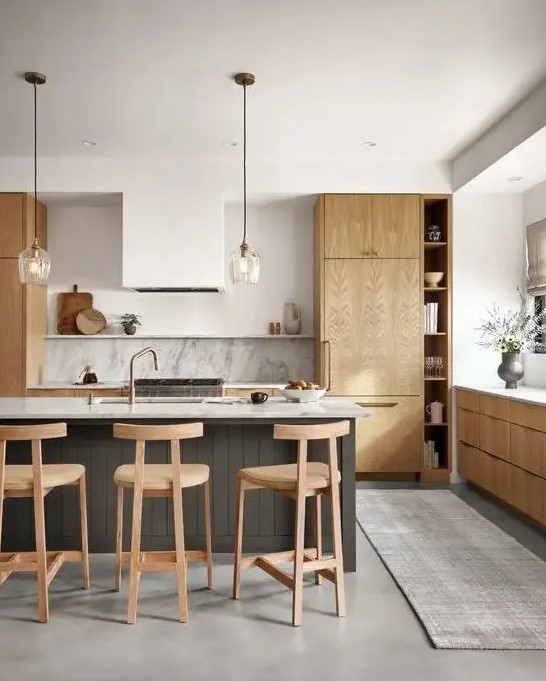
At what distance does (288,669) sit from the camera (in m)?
2.55

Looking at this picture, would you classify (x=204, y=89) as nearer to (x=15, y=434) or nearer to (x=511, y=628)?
(x=15, y=434)

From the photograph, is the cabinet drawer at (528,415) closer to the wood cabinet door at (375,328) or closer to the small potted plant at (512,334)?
the small potted plant at (512,334)

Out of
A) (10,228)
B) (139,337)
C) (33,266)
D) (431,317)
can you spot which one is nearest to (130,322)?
(139,337)

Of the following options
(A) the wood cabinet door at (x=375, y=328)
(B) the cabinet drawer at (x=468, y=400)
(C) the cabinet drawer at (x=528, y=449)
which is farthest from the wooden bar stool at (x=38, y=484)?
(B) the cabinet drawer at (x=468, y=400)

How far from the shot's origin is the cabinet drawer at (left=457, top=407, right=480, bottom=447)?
18.3ft

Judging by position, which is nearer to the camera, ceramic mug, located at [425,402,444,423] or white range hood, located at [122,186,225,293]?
white range hood, located at [122,186,225,293]

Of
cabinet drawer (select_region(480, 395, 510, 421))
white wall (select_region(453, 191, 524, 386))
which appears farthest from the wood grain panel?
cabinet drawer (select_region(480, 395, 510, 421))

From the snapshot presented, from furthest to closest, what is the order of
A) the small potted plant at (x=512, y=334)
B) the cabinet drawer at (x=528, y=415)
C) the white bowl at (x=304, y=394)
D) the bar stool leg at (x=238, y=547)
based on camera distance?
the small potted plant at (x=512, y=334) → the cabinet drawer at (x=528, y=415) → the white bowl at (x=304, y=394) → the bar stool leg at (x=238, y=547)

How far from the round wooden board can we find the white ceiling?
1.49 metres

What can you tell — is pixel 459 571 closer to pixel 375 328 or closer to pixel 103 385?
pixel 375 328

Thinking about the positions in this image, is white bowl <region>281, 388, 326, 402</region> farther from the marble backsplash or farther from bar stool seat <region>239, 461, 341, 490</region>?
the marble backsplash

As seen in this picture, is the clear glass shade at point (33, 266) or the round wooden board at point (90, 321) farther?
the round wooden board at point (90, 321)

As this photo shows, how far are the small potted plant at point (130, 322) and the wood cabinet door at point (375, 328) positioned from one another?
5.85ft

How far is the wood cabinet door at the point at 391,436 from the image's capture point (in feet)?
19.6
